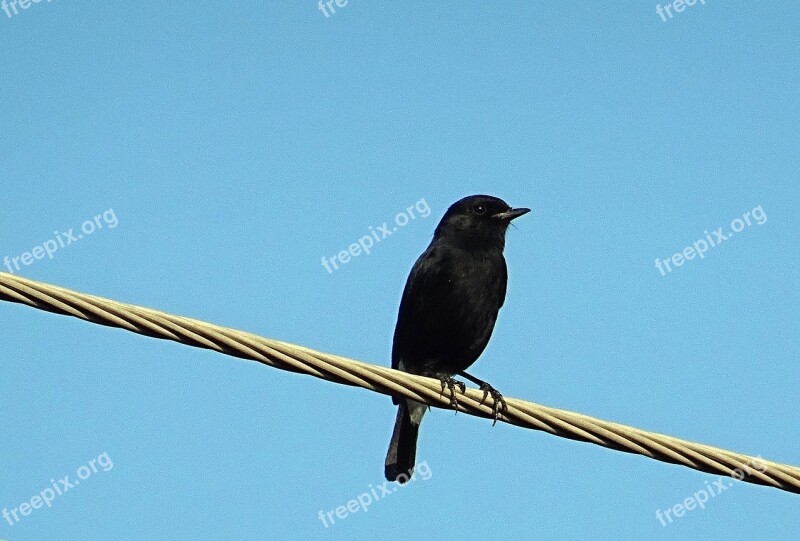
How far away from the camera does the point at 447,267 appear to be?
24.1 ft

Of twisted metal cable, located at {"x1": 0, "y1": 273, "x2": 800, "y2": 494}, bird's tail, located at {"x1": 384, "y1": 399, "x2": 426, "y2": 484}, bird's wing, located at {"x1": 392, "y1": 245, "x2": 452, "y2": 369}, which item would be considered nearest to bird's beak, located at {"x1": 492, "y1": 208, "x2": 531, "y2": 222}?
bird's wing, located at {"x1": 392, "y1": 245, "x2": 452, "y2": 369}

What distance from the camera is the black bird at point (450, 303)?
725cm

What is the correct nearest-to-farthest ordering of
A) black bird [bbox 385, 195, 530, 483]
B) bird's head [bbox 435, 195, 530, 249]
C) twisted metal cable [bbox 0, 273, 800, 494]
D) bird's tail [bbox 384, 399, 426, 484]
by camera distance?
twisted metal cable [bbox 0, 273, 800, 494] < bird's tail [bbox 384, 399, 426, 484] < black bird [bbox 385, 195, 530, 483] < bird's head [bbox 435, 195, 530, 249]

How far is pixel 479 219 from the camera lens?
7793 millimetres

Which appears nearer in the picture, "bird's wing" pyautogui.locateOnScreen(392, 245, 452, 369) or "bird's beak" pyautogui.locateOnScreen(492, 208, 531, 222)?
"bird's wing" pyautogui.locateOnScreen(392, 245, 452, 369)

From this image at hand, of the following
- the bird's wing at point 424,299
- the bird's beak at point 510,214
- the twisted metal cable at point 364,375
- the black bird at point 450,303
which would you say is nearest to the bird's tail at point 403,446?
the black bird at point 450,303

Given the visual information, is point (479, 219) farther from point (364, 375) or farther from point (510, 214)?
point (364, 375)

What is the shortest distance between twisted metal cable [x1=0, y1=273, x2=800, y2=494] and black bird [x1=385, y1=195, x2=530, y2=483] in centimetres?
335

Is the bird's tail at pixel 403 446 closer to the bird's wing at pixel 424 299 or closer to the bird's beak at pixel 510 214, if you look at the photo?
the bird's wing at pixel 424 299

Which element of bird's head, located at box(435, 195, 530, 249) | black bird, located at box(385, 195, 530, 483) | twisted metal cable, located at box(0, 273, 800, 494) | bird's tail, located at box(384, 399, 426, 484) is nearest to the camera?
twisted metal cable, located at box(0, 273, 800, 494)

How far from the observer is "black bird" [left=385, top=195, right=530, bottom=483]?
23.8 ft

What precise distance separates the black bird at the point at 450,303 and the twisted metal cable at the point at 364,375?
11.0 ft

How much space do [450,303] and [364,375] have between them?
3.80 metres

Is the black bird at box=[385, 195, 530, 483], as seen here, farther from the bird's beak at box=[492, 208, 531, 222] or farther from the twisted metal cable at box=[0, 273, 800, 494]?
the twisted metal cable at box=[0, 273, 800, 494]
